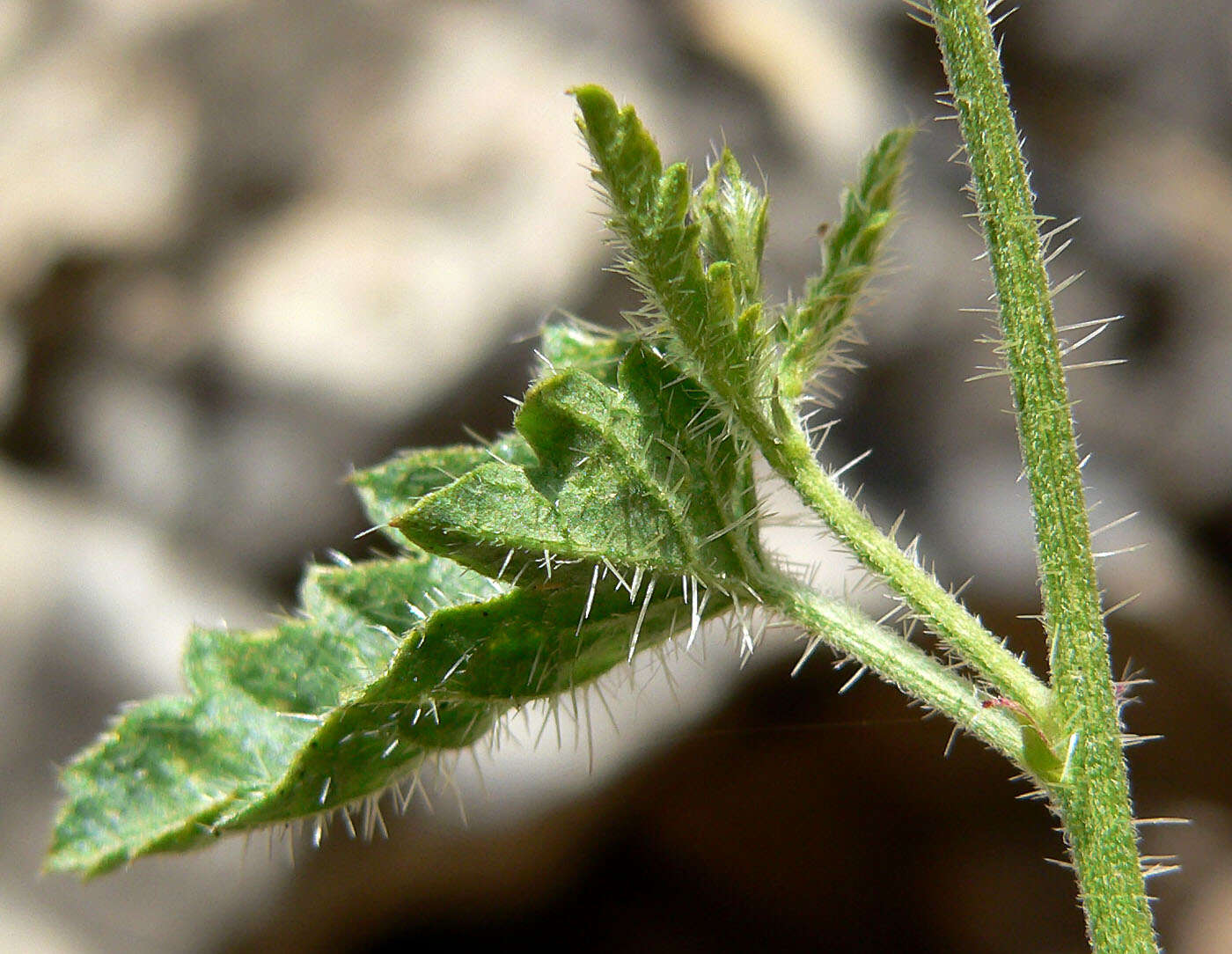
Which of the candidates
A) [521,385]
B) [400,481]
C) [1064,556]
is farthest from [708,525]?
[521,385]

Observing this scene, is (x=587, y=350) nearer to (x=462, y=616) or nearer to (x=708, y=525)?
(x=708, y=525)

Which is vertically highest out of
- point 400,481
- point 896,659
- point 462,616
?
point 400,481

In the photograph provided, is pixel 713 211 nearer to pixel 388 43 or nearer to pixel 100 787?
pixel 100 787

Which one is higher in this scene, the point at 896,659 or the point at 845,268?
the point at 845,268

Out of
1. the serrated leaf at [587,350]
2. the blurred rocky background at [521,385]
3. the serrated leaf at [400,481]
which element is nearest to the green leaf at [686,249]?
the serrated leaf at [587,350]

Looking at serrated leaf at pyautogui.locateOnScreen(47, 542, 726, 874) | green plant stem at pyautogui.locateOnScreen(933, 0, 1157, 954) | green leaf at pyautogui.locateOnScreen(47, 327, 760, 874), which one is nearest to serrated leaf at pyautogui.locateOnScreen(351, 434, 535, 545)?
green leaf at pyautogui.locateOnScreen(47, 327, 760, 874)

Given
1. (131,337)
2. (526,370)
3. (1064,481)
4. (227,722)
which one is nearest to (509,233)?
(526,370)

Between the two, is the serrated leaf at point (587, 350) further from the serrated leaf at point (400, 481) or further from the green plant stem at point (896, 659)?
the green plant stem at point (896, 659)
